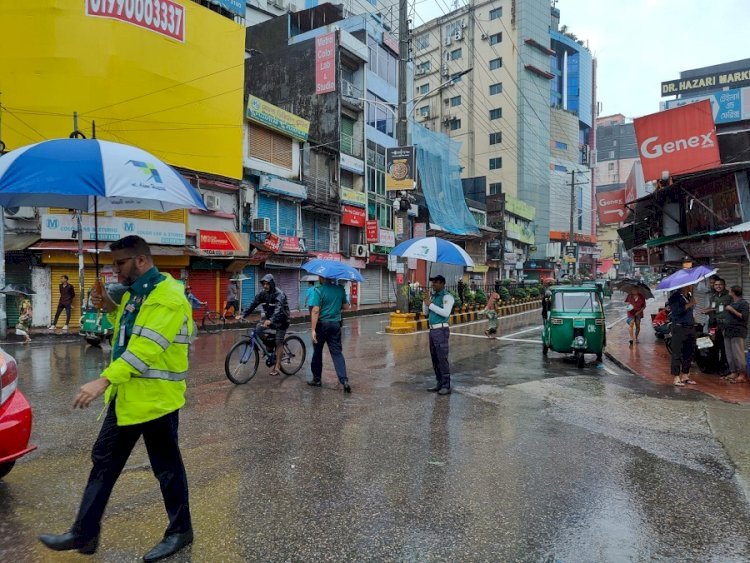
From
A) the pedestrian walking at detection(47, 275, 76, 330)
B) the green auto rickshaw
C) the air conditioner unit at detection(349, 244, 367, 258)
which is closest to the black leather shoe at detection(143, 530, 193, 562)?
the green auto rickshaw

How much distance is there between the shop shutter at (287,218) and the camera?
83.8ft

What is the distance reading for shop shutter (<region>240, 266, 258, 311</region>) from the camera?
23625 mm

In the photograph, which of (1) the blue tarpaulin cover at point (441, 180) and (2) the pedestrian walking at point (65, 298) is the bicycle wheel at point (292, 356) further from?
(1) the blue tarpaulin cover at point (441, 180)

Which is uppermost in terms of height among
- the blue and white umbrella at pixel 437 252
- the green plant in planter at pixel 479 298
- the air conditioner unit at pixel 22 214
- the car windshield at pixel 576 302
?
the air conditioner unit at pixel 22 214

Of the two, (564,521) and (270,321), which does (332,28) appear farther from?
(564,521)

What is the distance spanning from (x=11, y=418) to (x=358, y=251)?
27.1 metres

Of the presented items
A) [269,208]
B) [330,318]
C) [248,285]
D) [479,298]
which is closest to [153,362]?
[330,318]

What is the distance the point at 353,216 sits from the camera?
101ft

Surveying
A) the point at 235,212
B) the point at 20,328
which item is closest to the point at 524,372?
the point at 20,328

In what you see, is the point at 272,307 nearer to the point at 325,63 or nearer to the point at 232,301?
the point at 232,301

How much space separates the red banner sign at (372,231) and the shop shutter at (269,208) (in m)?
7.14

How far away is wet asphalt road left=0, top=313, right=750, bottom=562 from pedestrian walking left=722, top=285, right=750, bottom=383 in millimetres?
2039

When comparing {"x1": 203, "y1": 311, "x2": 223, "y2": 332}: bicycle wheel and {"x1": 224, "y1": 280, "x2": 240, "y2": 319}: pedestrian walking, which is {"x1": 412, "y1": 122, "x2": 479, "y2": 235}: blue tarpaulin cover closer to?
{"x1": 224, "y1": 280, "x2": 240, "y2": 319}: pedestrian walking

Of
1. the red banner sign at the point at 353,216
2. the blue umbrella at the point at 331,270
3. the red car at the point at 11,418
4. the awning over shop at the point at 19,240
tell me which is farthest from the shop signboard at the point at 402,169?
the red banner sign at the point at 353,216
